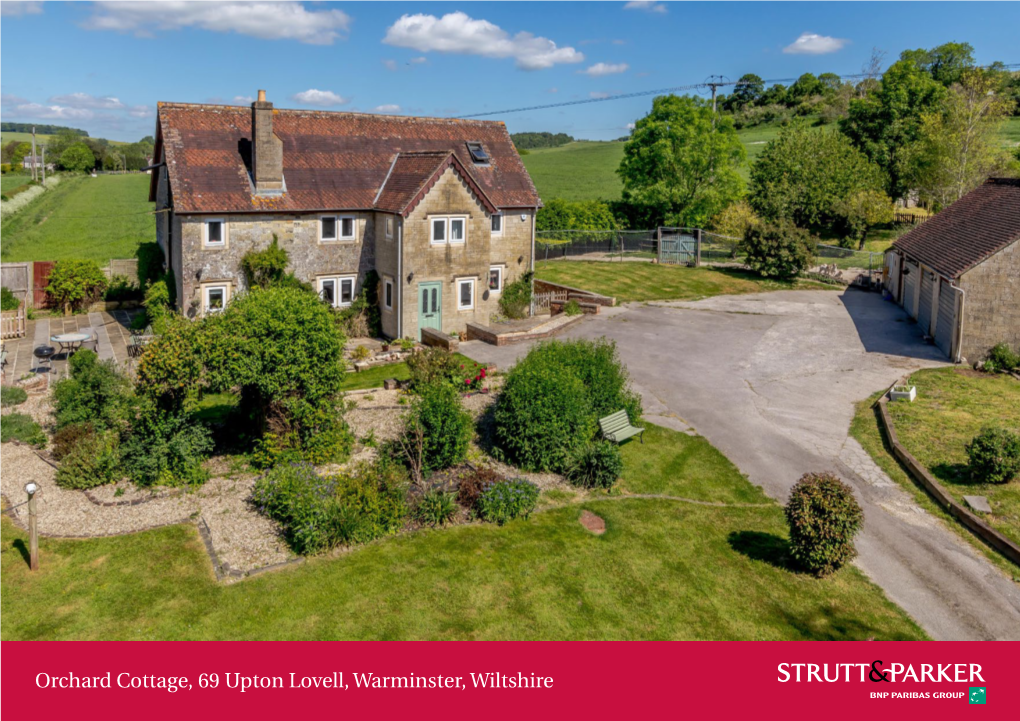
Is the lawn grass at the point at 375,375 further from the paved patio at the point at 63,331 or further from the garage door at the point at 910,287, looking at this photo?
the garage door at the point at 910,287

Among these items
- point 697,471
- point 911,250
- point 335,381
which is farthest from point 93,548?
point 911,250

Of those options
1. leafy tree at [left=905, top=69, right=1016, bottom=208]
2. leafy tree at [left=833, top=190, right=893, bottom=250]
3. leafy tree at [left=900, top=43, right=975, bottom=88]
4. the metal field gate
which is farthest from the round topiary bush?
leafy tree at [left=900, top=43, right=975, bottom=88]

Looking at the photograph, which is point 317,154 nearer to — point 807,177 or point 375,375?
point 375,375

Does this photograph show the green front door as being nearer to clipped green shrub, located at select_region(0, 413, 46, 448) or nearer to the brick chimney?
the brick chimney

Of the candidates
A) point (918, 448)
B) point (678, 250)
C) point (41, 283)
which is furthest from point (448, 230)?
point (678, 250)

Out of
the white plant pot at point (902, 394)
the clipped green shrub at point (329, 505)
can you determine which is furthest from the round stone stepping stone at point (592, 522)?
the white plant pot at point (902, 394)

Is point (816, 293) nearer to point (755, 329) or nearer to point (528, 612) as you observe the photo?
point (755, 329)
